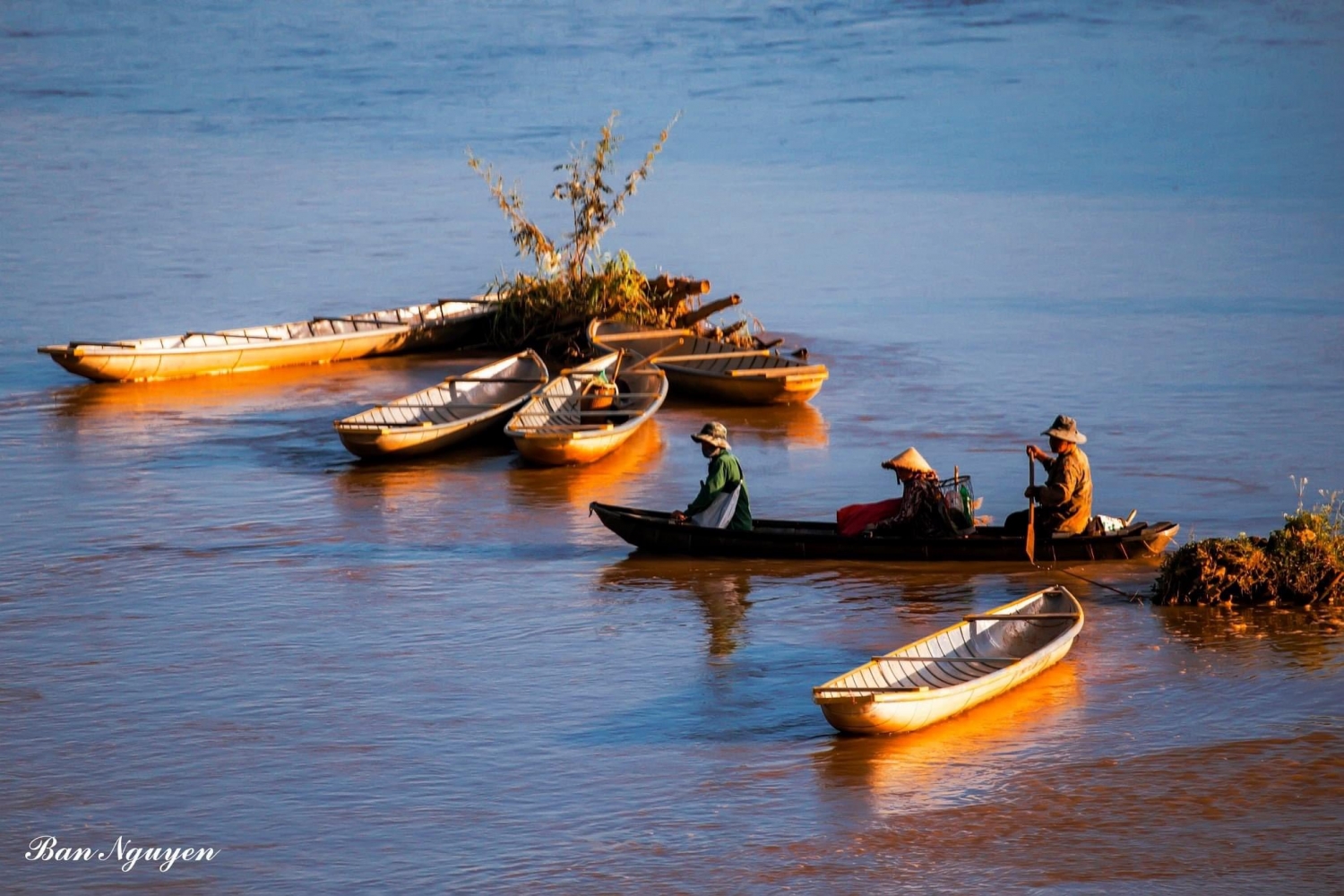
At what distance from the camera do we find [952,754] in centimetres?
1016

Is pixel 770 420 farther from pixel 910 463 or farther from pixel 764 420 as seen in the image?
pixel 910 463

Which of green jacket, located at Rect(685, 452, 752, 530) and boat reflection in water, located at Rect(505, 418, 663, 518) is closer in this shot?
green jacket, located at Rect(685, 452, 752, 530)

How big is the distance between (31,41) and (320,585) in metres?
47.0

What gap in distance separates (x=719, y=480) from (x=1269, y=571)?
153 inches

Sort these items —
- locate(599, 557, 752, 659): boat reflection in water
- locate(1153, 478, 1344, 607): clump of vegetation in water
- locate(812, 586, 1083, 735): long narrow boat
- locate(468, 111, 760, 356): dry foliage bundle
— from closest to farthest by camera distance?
locate(812, 586, 1083, 735): long narrow boat, locate(1153, 478, 1344, 607): clump of vegetation in water, locate(599, 557, 752, 659): boat reflection in water, locate(468, 111, 760, 356): dry foliage bundle

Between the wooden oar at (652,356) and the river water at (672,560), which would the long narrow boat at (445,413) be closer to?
the river water at (672,560)

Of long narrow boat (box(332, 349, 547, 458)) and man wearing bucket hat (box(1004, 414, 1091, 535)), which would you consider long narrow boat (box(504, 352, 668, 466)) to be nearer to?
long narrow boat (box(332, 349, 547, 458))

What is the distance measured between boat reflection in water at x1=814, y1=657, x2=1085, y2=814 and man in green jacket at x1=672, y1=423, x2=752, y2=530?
128 inches

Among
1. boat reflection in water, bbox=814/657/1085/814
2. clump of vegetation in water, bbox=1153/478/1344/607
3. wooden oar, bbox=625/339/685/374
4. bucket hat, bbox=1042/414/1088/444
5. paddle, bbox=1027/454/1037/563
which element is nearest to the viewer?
boat reflection in water, bbox=814/657/1085/814

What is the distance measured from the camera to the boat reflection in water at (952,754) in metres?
9.66

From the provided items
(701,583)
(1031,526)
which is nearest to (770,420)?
(701,583)

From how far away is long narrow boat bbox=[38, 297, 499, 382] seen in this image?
20234 mm

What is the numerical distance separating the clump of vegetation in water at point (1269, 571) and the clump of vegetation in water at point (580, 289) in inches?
384

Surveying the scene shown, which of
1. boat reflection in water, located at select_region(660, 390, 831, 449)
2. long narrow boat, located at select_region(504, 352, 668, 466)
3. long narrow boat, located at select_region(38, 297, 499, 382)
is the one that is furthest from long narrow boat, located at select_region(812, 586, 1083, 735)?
long narrow boat, located at select_region(38, 297, 499, 382)
